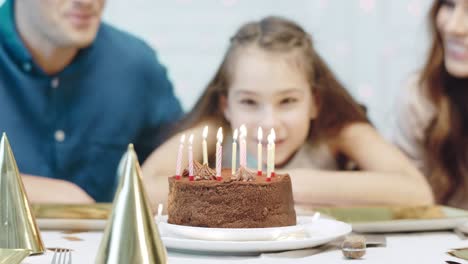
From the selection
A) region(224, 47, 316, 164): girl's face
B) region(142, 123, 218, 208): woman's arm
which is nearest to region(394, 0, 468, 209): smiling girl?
region(224, 47, 316, 164): girl's face

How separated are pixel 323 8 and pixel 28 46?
1.00 metres

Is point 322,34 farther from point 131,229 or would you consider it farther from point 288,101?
point 131,229

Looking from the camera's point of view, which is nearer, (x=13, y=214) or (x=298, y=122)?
(x=13, y=214)

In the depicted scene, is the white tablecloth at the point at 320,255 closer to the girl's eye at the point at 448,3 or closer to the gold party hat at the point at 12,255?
the gold party hat at the point at 12,255

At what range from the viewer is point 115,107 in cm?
246

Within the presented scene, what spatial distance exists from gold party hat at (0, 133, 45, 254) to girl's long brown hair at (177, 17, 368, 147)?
3.59ft

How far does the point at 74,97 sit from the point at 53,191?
0.32 meters

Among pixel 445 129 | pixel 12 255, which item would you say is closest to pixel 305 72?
pixel 445 129

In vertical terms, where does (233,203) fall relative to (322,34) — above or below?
below

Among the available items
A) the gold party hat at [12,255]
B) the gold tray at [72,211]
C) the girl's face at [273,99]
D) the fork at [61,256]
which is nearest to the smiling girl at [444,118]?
the girl's face at [273,99]

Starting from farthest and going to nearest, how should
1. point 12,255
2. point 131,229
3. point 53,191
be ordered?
1. point 53,191
2. point 12,255
3. point 131,229

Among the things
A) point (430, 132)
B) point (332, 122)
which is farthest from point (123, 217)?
point (430, 132)

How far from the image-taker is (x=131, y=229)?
109 centimetres

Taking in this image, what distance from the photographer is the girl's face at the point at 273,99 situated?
2.41m
